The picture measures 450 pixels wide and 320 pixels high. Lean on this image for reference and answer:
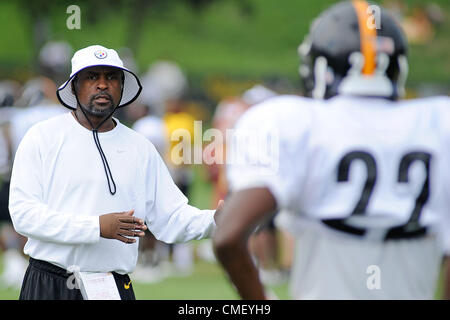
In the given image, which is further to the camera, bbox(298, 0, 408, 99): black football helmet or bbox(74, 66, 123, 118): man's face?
bbox(74, 66, 123, 118): man's face

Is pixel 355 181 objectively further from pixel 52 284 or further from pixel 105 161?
pixel 52 284

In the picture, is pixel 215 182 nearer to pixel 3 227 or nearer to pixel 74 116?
pixel 3 227

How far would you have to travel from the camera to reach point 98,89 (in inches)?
152

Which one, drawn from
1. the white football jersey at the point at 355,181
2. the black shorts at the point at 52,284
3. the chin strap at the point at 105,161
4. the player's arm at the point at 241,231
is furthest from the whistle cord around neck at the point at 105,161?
the player's arm at the point at 241,231

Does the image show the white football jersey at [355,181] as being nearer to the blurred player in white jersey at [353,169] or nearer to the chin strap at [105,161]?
the blurred player in white jersey at [353,169]

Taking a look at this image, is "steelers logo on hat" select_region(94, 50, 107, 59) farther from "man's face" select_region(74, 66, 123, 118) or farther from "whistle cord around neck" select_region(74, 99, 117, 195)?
"whistle cord around neck" select_region(74, 99, 117, 195)

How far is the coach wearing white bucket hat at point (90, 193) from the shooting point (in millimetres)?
3656

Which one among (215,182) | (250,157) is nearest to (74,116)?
(250,157)

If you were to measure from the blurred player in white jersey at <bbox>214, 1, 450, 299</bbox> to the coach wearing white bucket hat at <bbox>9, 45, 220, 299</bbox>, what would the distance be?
110cm

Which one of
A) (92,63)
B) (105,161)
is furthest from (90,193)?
(92,63)

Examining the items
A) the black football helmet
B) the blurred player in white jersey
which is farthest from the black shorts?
the black football helmet

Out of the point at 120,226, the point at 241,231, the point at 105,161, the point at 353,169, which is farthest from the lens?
the point at 105,161

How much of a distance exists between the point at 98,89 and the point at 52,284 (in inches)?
32.5

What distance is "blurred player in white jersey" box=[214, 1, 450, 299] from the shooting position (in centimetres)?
264
